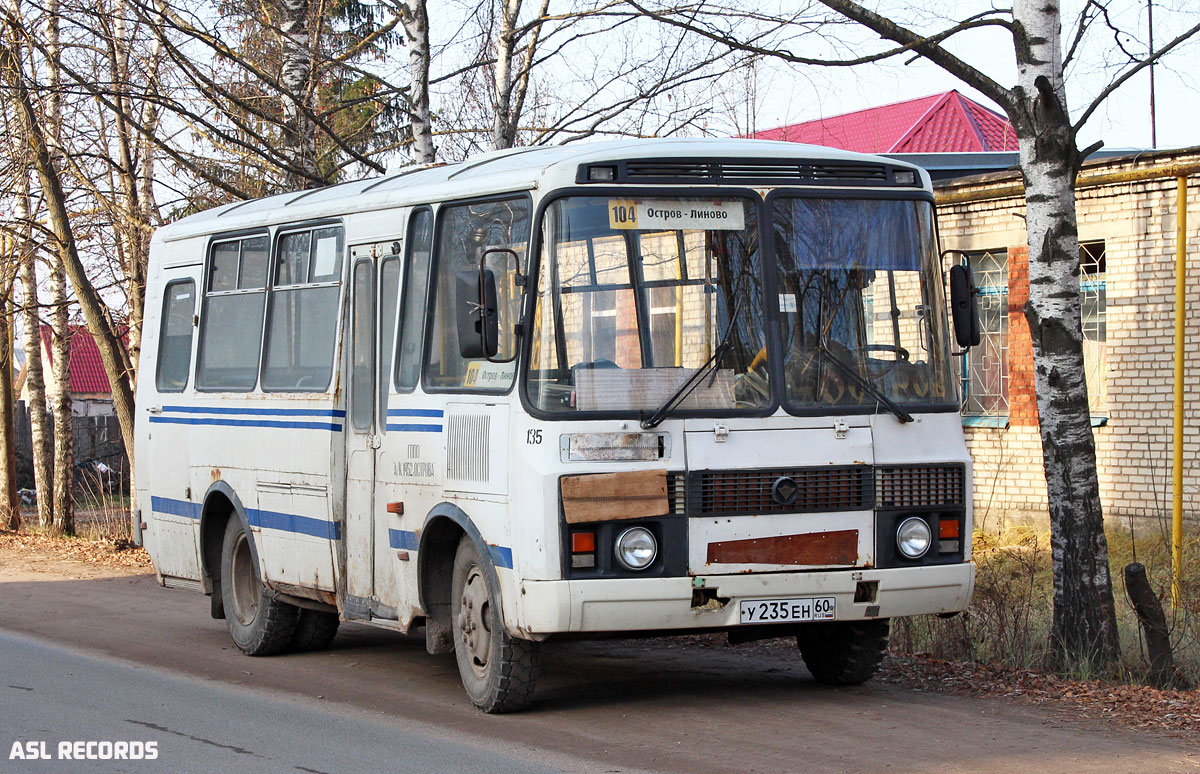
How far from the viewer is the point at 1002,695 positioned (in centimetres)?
875

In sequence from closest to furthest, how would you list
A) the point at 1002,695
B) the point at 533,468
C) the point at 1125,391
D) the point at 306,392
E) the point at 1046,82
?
the point at 533,468
the point at 1002,695
the point at 1046,82
the point at 306,392
the point at 1125,391

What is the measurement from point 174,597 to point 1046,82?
1025cm

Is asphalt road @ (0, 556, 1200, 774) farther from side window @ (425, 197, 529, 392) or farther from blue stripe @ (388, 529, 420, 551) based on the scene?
side window @ (425, 197, 529, 392)

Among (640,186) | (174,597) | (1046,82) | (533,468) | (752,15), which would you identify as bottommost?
(174,597)

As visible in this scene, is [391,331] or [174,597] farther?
[174,597]

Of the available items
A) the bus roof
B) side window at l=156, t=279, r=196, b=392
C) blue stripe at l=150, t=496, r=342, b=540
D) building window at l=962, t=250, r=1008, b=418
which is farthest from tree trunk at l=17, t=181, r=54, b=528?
the bus roof

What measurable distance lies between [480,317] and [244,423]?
395cm

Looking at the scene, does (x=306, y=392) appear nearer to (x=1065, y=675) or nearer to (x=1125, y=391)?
(x=1065, y=675)

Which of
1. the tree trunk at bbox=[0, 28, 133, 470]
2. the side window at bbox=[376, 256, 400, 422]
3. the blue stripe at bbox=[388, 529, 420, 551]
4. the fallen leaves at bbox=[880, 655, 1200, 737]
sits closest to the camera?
the fallen leaves at bbox=[880, 655, 1200, 737]

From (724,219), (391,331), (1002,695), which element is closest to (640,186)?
(724,219)

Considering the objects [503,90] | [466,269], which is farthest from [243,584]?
[503,90]

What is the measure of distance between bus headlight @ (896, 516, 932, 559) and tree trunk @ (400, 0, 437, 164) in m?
8.65

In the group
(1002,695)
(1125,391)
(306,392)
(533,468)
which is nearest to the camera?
(533,468)

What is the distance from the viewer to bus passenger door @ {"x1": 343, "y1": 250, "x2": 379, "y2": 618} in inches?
378
